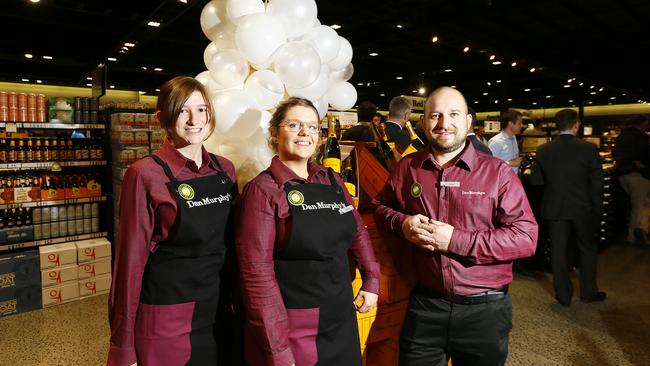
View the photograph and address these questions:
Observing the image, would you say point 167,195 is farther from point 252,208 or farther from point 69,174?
point 69,174

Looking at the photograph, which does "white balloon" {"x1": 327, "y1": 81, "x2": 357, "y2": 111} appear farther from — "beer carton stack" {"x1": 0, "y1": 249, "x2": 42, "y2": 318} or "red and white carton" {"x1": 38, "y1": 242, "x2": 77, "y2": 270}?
"beer carton stack" {"x1": 0, "y1": 249, "x2": 42, "y2": 318}

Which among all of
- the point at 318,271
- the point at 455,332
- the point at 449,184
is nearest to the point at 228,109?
the point at 318,271

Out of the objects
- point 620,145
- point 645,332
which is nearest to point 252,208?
point 645,332

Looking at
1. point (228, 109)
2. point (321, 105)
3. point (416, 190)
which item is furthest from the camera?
point (321, 105)

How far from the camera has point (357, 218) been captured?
1.83 m

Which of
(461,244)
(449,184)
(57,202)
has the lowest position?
(57,202)

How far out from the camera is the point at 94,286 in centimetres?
439

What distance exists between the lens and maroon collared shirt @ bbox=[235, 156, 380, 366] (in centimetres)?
141

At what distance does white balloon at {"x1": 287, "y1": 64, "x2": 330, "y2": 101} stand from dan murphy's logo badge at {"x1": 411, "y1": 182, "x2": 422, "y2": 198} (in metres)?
0.98

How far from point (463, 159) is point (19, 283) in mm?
4358

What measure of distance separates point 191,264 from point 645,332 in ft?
12.8

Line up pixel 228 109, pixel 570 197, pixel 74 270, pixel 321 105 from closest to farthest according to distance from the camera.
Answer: pixel 228 109 < pixel 321 105 < pixel 570 197 < pixel 74 270

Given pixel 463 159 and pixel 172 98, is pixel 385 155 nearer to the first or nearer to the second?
pixel 463 159

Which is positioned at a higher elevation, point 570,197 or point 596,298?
point 570,197
